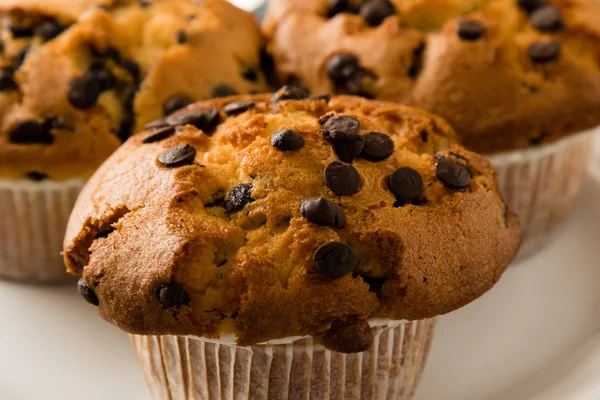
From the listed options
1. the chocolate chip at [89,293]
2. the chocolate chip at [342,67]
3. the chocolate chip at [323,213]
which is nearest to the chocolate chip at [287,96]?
the chocolate chip at [342,67]

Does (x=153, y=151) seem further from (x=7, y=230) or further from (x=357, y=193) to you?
(x=7, y=230)

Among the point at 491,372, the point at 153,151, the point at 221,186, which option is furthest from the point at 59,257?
the point at 491,372

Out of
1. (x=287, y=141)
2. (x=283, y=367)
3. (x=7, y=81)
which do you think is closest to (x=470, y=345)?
(x=283, y=367)

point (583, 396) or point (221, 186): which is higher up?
point (221, 186)

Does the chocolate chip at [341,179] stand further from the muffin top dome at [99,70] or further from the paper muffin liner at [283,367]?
the muffin top dome at [99,70]

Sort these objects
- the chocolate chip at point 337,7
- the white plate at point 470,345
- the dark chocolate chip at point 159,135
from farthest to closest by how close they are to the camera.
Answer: the chocolate chip at point 337,7 < the white plate at point 470,345 < the dark chocolate chip at point 159,135

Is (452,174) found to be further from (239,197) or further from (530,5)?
(530,5)
